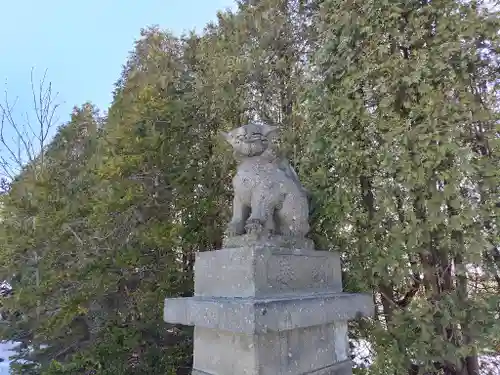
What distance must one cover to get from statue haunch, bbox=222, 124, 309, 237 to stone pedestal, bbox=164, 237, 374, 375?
13 cm

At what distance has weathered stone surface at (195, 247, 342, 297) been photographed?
163cm

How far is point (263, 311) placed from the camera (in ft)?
4.51

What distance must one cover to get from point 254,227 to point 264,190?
23 cm

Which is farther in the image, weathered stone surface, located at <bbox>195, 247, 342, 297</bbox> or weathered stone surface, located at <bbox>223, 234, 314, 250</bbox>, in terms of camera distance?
weathered stone surface, located at <bbox>223, 234, 314, 250</bbox>

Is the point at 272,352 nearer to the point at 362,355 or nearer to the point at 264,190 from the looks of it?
the point at 264,190

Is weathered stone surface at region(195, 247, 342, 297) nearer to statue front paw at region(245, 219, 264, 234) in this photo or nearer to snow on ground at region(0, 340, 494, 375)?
statue front paw at region(245, 219, 264, 234)

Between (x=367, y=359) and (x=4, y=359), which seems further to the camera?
(x=4, y=359)

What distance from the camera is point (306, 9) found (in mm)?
3516

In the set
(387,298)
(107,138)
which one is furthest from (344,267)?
(107,138)

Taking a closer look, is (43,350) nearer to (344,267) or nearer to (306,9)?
(344,267)

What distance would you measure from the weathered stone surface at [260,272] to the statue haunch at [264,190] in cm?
15

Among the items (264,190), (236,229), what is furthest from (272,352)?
(264,190)

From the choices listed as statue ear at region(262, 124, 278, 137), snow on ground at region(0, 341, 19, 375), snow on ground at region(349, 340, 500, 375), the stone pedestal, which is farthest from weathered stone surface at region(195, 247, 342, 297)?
snow on ground at region(0, 341, 19, 375)

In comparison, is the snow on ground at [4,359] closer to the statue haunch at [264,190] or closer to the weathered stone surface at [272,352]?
the weathered stone surface at [272,352]
